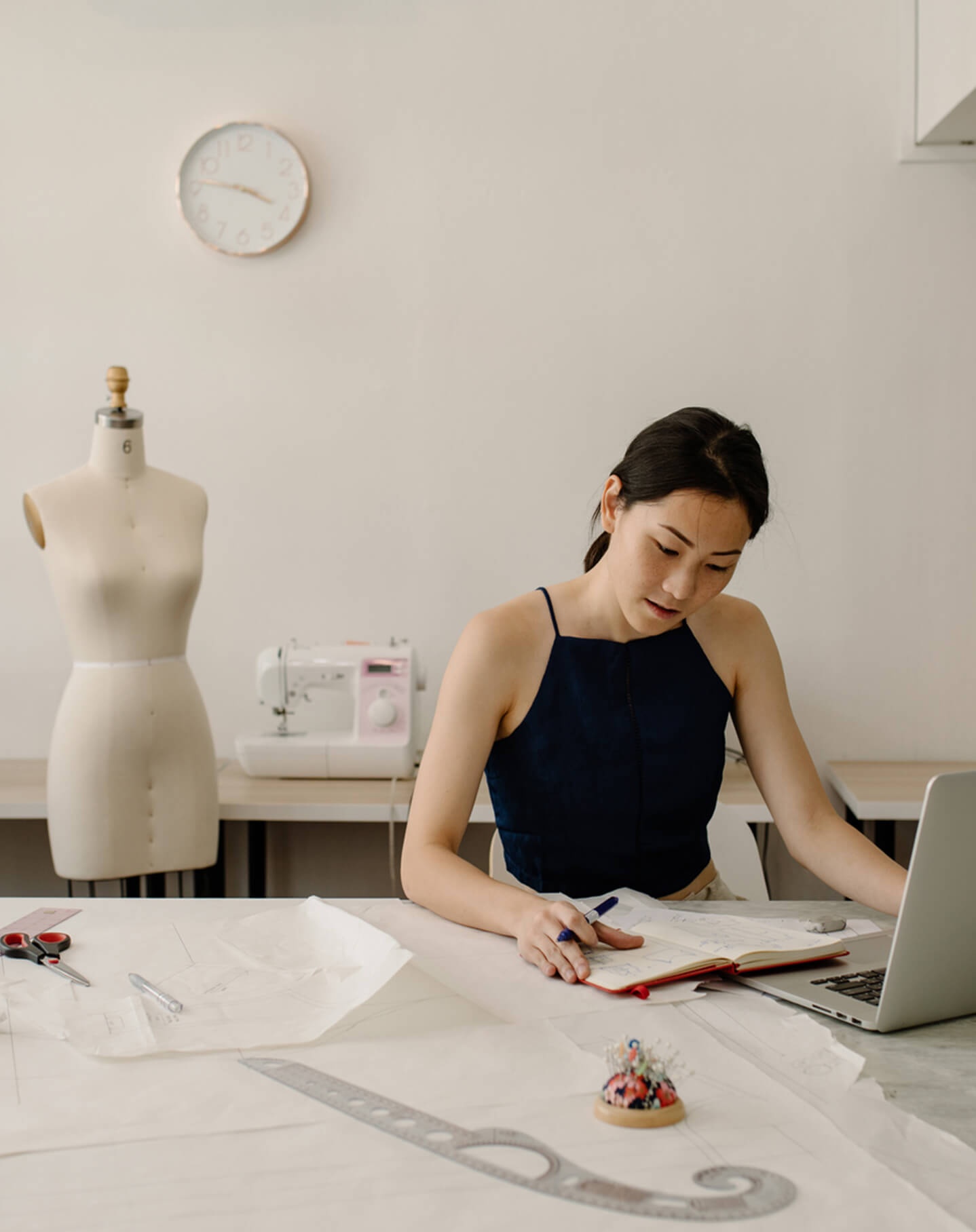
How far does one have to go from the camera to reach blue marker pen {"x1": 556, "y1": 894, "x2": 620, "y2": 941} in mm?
1133

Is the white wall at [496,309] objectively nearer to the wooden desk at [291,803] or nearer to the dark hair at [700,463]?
the wooden desk at [291,803]

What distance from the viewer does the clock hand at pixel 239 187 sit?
290 centimetres

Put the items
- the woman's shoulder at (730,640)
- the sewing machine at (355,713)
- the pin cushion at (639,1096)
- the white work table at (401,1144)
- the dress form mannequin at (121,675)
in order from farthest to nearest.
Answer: the sewing machine at (355,713) < the dress form mannequin at (121,675) < the woman's shoulder at (730,640) < the pin cushion at (639,1096) < the white work table at (401,1144)

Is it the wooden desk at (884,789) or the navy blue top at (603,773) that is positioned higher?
the navy blue top at (603,773)

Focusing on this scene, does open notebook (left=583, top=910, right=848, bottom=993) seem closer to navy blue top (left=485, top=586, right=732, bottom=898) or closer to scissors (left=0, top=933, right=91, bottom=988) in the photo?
navy blue top (left=485, top=586, right=732, bottom=898)

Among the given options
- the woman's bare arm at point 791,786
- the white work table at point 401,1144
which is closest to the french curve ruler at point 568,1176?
the white work table at point 401,1144

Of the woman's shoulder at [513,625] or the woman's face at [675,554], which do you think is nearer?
the woman's face at [675,554]

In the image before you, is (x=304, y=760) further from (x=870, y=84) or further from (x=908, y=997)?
(x=870, y=84)

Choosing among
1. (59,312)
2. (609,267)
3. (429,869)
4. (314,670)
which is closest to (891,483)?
(609,267)

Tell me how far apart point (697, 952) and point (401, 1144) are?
467 mm

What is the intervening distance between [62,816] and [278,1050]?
1416mm

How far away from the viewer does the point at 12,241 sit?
9.65 feet

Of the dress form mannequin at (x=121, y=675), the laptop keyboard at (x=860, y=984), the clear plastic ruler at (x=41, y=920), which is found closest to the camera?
the laptop keyboard at (x=860, y=984)

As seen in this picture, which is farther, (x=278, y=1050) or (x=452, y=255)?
(x=452, y=255)
